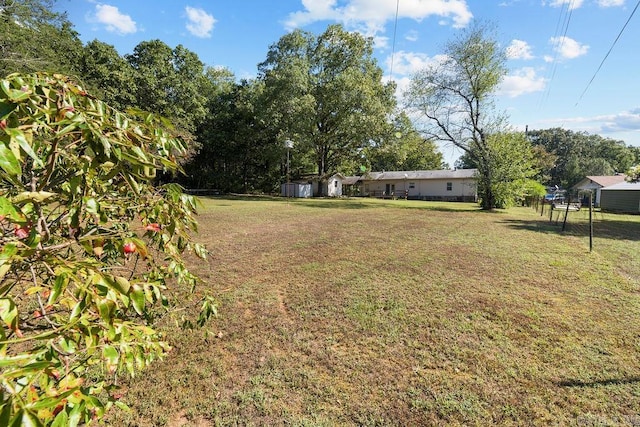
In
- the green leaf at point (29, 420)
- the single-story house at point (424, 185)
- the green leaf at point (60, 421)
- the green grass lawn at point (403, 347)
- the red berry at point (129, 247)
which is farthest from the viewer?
the single-story house at point (424, 185)

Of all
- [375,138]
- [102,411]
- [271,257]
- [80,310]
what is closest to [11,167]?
[80,310]

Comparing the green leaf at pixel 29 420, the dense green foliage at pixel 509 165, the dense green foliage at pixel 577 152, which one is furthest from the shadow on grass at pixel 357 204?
the dense green foliage at pixel 577 152

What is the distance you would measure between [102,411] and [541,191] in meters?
28.9

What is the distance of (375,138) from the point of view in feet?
92.5

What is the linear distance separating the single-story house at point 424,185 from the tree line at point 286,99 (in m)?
4.71

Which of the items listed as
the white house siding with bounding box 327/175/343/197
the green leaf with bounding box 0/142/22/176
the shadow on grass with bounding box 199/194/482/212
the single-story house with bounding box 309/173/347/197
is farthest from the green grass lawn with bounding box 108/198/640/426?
the white house siding with bounding box 327/175/343/197

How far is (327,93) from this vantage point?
26141mm

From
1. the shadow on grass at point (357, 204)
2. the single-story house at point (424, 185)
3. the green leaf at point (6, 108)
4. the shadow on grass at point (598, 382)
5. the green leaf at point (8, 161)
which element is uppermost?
the single-story house at point (424, 185)

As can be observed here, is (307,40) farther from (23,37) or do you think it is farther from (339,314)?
(339,314)

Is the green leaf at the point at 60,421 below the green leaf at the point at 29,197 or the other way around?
below

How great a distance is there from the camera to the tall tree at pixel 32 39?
14484mm

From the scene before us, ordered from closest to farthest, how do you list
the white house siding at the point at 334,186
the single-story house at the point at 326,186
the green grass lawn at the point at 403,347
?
1. the green grass lawn at the point at 403,347
2. the single-story house at the point at 326,186
3. the white house siding at the point at 334,186

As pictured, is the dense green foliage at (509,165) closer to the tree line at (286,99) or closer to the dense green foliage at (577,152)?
the tree line at (286,99)

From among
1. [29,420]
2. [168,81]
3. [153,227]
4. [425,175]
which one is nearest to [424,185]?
[425,175]
